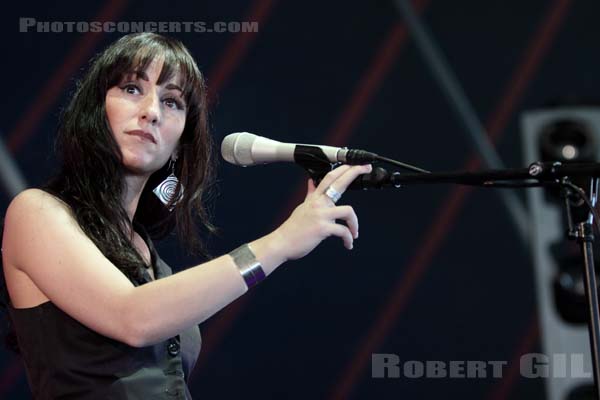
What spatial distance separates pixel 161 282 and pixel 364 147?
1.78m

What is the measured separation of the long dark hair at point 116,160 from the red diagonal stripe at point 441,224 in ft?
4.00

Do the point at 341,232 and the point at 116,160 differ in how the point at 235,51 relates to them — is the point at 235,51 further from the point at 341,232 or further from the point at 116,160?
the point at 341,232

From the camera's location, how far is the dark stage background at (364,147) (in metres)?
2.70

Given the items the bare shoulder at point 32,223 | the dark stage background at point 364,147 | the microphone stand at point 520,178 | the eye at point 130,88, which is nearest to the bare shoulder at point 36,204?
the bare shoulder at point 32,223

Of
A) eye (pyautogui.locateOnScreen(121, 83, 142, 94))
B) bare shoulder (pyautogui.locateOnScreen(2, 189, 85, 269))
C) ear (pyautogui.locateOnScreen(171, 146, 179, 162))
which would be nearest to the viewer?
bare shoulder (pyautogui.locateOnScreen(2, 189, 85, 269))

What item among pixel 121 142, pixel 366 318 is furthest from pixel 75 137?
pixel 366 318

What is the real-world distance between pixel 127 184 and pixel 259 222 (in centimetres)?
127

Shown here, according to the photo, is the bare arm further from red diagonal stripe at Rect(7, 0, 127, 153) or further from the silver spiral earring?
red diagonal stripe at Rect(7, 0, 127, 153)

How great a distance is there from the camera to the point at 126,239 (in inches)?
54.8

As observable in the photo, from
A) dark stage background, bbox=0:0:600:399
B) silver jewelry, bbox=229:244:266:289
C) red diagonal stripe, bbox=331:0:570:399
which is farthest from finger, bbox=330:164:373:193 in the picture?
red diagonal stripe, bbox=331:0:570:399

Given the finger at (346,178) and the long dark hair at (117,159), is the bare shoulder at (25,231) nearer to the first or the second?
the long dark hair at (117,159)

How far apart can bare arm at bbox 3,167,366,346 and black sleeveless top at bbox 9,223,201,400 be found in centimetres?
7

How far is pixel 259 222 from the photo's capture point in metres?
2.74

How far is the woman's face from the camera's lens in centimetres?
140
